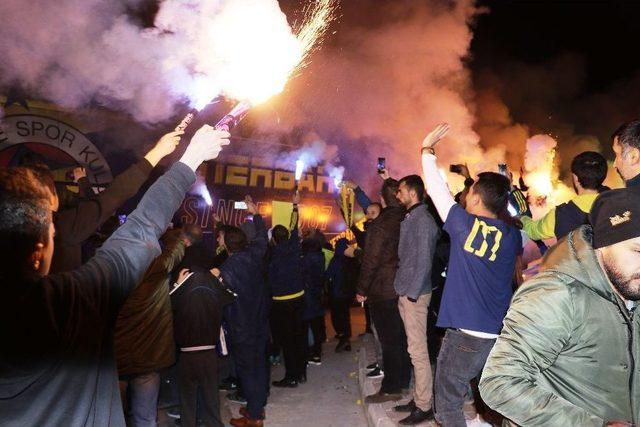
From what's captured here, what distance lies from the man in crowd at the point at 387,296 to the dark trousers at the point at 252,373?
1350 millimetres

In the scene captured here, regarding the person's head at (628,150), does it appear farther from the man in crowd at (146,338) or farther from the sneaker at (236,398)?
the sneaker at (236,398)

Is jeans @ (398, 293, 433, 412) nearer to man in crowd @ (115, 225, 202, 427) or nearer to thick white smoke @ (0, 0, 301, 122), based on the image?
man in crowd @ (115, 225, 202, 427)

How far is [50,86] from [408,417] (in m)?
9.63

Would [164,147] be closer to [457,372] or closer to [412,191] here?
[457,372]

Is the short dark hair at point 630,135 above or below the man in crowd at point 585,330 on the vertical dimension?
above

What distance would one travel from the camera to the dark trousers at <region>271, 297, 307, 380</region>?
670cm

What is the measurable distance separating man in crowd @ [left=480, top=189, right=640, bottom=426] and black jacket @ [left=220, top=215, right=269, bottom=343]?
160 inches

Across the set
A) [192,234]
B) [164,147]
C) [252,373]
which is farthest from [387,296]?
[164,147]

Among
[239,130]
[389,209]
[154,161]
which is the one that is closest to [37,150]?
[239,130]

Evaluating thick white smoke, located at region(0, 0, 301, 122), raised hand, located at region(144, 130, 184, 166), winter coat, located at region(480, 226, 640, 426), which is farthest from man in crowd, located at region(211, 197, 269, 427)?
winter coat, located at region(480, 226, 640, 426)

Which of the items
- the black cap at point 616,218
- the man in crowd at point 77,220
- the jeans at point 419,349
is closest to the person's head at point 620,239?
the black cap at point 616,218

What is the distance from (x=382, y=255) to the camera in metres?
5.65

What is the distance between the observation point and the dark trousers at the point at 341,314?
8.92 meters

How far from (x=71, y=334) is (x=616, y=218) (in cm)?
200
